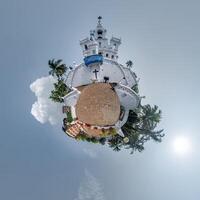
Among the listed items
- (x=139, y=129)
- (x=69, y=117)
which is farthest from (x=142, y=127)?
(x=69, y=117)

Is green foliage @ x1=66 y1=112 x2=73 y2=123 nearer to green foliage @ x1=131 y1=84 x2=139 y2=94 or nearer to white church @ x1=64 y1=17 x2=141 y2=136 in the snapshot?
white church @ x1=64 y1=17 x2=141 y2=136

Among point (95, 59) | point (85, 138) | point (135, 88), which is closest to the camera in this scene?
point (95, 59)

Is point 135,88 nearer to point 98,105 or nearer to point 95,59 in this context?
Answer: point 95,59

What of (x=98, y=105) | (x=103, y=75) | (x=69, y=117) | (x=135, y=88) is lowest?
(x=98, y=105)

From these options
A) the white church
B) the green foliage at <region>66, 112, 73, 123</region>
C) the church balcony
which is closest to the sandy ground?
the white church

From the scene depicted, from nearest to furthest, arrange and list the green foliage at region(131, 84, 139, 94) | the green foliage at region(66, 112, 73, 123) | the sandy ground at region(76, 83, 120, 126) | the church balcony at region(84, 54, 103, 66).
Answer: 1. the sandy ground at region(76, 83, 120, 126)
2. the church balcony at region(84, 54, 103, 66)
3. the green foliage at region(66, 112, 73, 123)
4. the green foliage at region(131, 84, 139, 94)

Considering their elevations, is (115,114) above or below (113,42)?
below

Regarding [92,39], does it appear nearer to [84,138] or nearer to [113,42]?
[113,42]

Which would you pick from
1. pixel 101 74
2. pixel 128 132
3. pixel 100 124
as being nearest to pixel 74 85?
pixel 101 74
